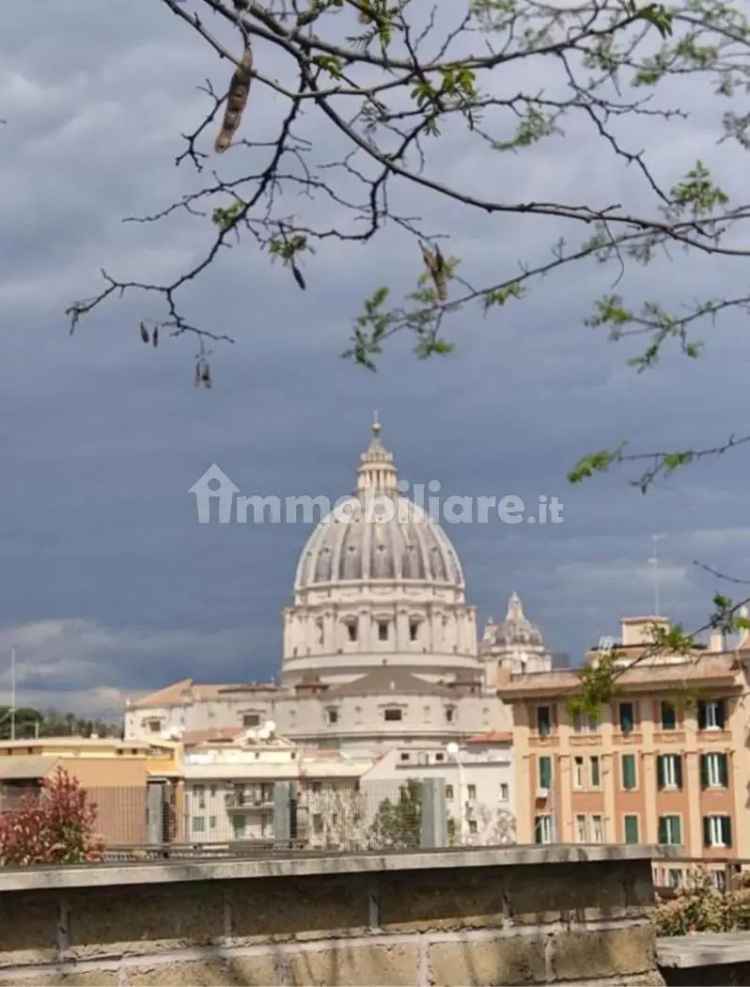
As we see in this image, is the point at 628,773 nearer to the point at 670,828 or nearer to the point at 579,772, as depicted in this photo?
the point at 579,772

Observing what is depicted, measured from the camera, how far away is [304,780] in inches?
2827

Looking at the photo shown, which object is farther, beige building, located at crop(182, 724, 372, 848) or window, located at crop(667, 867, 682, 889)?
beige building, located at crop(182, 724, 372, 848)

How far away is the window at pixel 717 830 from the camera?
145ft

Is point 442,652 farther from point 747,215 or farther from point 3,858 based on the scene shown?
point 747,215

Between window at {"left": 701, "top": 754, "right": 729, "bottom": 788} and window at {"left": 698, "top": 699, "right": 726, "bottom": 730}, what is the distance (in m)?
0.71

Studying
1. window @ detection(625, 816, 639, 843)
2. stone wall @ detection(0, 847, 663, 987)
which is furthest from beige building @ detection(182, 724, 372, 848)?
stone wall @ detection(0, 847, 663, 987)

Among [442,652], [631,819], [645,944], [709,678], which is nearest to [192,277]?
[645,944]

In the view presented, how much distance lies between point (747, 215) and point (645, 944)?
2240 mm

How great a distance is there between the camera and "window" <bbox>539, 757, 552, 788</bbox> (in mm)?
47406

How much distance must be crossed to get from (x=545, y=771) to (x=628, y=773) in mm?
2601

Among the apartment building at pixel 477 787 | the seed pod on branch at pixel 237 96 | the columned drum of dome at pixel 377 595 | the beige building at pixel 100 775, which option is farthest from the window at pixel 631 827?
the columned drum of dome at pixel 377 595

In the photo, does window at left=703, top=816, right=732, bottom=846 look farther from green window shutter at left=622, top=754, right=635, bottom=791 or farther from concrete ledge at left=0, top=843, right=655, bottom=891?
concrete ledge at left=0, top=843, right=655, bottom=891

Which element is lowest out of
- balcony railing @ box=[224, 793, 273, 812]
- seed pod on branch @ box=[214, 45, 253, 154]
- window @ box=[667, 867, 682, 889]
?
window @ box=[667, 867, 682, 889]

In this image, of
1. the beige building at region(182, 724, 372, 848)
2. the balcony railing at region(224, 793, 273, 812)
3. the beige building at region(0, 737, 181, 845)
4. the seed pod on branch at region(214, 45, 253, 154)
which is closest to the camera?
the seed pod on branch at region(214, 45, 253, 154)
